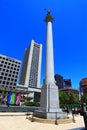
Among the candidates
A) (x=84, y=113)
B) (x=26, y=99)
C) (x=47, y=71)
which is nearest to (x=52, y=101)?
(x=47, y=71)

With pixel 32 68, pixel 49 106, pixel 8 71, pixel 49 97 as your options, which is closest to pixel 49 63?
pixel 49 97

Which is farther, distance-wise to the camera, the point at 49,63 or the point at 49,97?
the point at 49,63

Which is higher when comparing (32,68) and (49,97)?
(32,68)

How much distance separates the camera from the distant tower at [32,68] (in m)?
154

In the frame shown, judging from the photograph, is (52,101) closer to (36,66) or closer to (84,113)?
(84,113)

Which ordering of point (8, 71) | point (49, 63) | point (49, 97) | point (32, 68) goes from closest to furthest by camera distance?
1. point (49, 97)
2. point (49, 63)
3. point (8, 71)
4. point (32, 68)

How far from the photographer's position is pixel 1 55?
360ft

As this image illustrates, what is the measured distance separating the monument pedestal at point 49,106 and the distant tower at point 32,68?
129934 millimetres

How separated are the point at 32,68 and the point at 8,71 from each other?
52460 millimetres

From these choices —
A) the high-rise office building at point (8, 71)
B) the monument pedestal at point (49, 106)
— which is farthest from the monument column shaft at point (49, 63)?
the high-rise office building at point (8, 71)

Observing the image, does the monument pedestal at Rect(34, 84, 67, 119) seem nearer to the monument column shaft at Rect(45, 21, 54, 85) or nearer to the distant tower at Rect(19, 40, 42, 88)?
the monument column shaft at Rect(45, 21, 54, 85)

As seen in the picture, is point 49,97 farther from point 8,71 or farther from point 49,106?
point 8,71

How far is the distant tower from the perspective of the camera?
505 feet

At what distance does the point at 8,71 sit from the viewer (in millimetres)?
110000
